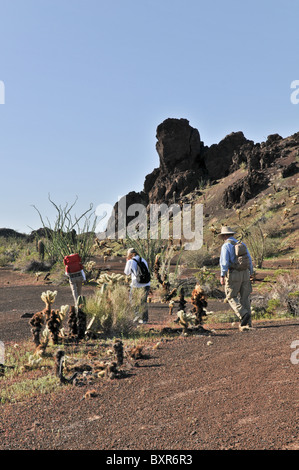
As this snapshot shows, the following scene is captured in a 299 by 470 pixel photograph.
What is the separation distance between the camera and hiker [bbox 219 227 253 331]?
7.04 metres

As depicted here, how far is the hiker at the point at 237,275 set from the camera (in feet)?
23.1

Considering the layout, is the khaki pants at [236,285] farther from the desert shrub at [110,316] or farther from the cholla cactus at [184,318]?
the desert shrub at [110,316]

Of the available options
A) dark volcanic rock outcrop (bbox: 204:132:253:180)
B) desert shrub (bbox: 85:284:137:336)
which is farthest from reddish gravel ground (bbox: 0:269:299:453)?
dark volcanic rock outcrop (bbox: 204:132:253:180)

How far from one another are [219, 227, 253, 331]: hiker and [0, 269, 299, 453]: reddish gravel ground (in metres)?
0.89

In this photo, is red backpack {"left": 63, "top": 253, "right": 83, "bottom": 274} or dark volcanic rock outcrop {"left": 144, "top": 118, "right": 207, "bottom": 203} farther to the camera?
dark volcanic rock outcrop {"left": 144, "top": 118, "right": 207, "bottom": 203}

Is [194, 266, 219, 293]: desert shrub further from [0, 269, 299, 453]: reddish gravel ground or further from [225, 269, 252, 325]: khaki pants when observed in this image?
[0, 269, 299, 453]: reddish gravel ground

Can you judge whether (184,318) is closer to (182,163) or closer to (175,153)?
(182,163)

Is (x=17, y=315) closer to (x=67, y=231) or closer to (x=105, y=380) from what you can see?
(x=105, y=380)

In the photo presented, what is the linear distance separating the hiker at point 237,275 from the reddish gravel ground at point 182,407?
0.89 m

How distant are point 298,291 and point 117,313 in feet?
12.3

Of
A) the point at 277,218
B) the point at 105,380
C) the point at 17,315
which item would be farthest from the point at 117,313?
the point at 277,218

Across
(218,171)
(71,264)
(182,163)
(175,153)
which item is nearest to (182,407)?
(71,264)

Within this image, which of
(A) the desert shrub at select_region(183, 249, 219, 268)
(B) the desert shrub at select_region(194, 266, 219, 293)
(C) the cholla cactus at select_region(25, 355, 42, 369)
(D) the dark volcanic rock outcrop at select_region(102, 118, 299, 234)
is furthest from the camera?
(D) the dark volcanic rock outcrop at select_region(102, 118, 299, 234)
